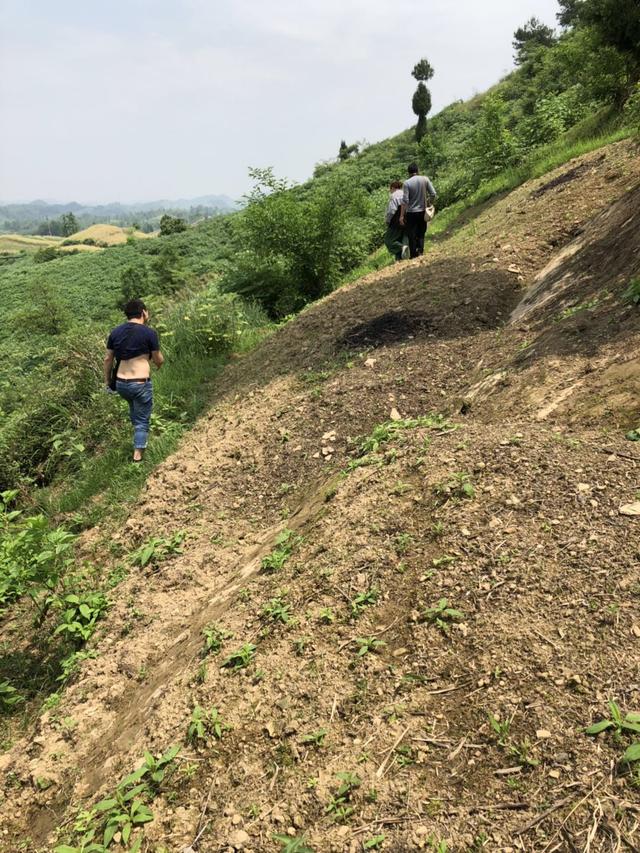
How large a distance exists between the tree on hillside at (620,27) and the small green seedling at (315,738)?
11.9 metres

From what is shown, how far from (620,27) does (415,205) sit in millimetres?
5230

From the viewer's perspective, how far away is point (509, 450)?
3162 millimetres

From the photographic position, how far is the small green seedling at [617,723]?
177 centimetres

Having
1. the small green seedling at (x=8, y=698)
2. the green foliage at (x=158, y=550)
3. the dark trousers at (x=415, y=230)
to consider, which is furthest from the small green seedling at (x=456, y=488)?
the dark trousers at (x=415, y=230)

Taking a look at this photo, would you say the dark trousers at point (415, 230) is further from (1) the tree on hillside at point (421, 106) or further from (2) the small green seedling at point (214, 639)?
(1) the tree on hillside at point (421, 106)

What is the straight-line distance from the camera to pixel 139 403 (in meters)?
5.78

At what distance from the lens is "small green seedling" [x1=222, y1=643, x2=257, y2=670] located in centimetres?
269

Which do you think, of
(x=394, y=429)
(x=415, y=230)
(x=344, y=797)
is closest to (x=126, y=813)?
(x=344, y=797)

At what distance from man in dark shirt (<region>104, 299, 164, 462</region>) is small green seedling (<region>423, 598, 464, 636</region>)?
4165 millimetres

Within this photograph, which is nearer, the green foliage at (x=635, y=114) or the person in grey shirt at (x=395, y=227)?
the green foliage at (x=635, y=114)

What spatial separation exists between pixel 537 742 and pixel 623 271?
4.05 metres

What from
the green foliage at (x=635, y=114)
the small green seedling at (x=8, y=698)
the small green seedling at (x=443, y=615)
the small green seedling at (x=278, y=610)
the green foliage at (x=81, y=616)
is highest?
the green foliage at (x=635, y=114)

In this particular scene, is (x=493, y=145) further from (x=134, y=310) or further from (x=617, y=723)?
(x=617, y=723)

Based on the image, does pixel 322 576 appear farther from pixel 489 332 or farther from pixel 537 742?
pixel 489 332
